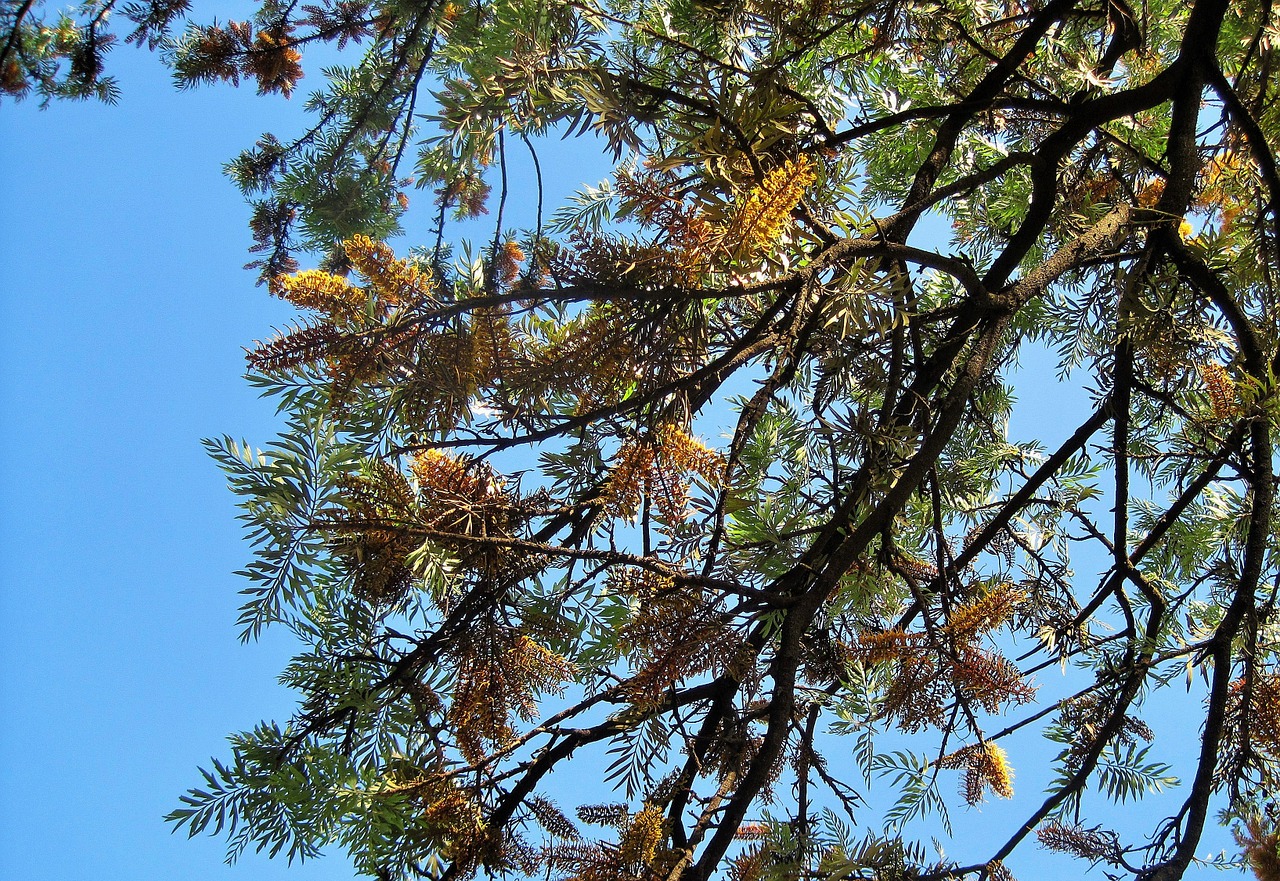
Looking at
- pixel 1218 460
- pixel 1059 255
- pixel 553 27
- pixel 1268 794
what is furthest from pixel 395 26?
pixel 1268 794

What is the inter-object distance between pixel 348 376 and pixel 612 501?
0.22 m

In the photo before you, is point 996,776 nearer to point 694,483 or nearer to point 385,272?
point 694,483

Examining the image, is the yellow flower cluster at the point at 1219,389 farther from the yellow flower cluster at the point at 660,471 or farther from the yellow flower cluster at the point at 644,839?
the yellow flower cluster at the point at 644,839

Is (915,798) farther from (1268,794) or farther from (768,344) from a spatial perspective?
(768,344)

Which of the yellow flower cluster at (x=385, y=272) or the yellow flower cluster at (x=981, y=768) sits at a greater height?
the yellow flower cluster at (x=385, y=272)

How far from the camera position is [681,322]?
1.82ft

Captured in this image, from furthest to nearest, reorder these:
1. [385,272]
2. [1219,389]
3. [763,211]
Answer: [1219,389]
[385,272]
[763,211]

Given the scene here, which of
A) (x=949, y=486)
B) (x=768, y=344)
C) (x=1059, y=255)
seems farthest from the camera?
(x=949, y=486)

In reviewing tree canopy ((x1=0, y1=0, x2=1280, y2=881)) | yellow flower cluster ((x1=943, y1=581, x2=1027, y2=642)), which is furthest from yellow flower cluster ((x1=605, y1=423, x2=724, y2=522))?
yellow flower cluster ((x1=943, y1=581, x2=1027, y2=642))

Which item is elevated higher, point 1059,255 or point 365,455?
point 1059,255

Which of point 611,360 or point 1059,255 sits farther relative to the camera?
point 1059,255

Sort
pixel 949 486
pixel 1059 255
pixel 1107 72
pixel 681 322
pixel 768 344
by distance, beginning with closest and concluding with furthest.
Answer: pixel 681 322
pixel 768 344
pixel 1059 255
pixel 1107 72
pixel 949 486

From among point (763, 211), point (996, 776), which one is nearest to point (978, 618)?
point (996, 776)

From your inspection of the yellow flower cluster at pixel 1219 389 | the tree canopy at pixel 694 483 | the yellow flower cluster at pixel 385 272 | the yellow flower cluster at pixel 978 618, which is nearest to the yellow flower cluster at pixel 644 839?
the tree canopy at pixel 694 483
